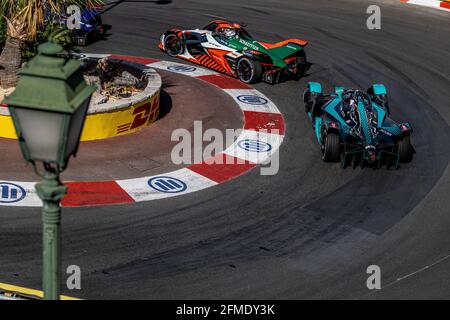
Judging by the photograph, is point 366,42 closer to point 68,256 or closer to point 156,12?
point 156,12

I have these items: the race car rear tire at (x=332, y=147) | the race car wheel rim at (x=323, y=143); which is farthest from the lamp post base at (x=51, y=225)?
the race car wheel rim at (x=323, y=143)

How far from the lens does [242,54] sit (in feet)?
66.8

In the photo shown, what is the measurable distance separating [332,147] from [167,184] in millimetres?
3470

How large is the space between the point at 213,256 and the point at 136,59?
11.2 meters

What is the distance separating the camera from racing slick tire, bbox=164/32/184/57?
→ 2202 centimetres

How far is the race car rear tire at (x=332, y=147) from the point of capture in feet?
50.0

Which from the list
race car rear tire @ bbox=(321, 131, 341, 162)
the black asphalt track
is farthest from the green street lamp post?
race car rear tire @ bbox=(321, 131, 341, 162)

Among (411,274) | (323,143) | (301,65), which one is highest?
(301,65)

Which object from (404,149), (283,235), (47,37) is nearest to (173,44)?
(47,37)

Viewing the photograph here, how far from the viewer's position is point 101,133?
1612cm

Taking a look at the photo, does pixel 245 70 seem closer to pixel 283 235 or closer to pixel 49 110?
pixel 283 235

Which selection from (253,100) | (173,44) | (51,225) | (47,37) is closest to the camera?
(51,225)

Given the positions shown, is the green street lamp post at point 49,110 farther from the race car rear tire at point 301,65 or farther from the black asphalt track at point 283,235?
the race car rear tire at point 301,65

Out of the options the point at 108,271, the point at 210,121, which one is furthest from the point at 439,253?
the point at 210,121
